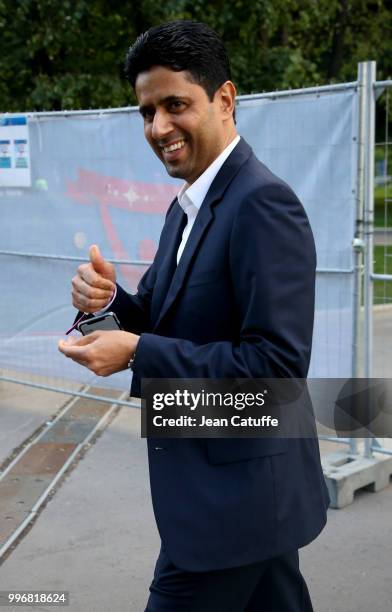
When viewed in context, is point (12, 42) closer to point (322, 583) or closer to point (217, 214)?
point (322, 583)

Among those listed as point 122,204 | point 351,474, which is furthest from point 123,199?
point 351,474

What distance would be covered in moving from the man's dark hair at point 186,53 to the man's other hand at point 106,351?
64 cm

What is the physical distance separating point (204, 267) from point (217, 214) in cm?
14

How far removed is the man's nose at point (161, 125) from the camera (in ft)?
6.93

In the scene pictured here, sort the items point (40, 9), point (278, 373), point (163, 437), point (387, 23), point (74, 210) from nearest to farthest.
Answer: point (278, 373)
point (163, 437)
point (74, 210)
point (40, 9)
point (387, 23)

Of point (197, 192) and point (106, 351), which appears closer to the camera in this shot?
point (106, 351)

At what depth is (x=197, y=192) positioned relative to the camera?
2219 mm

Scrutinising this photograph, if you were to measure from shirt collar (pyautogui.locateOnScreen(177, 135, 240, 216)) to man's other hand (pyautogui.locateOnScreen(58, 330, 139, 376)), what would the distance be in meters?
0.42

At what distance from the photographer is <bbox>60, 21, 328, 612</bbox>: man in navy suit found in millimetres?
1964

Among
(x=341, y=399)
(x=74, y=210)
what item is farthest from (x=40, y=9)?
(x=341, y=399)

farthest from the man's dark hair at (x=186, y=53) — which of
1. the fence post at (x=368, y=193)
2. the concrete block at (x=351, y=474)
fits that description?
the concrete block at (x=351, y=474)

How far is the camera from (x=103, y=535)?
14.7 feet

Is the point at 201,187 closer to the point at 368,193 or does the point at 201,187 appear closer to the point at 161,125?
the point at 161,125

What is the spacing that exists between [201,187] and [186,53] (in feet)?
1.10
